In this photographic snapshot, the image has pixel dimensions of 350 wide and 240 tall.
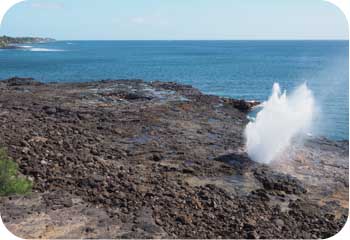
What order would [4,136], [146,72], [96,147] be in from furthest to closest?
[146,72]
[96,147]
[4,136]

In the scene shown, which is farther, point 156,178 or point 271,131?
point 271,131

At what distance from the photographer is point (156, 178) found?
14.9 m

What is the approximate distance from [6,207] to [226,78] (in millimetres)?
49361

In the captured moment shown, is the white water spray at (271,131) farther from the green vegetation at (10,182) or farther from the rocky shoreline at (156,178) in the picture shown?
the green vegetation at (10,182)

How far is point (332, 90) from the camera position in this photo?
45.5m

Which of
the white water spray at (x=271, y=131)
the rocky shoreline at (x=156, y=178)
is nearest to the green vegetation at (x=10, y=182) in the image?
the rocky shoreline at (x=156, y=178)

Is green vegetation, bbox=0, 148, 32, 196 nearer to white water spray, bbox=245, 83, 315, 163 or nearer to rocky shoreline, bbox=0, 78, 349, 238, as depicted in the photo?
rocky shoreline, bbox=0, 78, 349, 238

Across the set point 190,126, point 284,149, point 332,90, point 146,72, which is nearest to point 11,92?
point 190,126

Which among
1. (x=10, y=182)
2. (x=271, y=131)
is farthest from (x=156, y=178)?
(x=271, y=131)

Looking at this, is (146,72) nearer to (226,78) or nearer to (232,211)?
(226,78)

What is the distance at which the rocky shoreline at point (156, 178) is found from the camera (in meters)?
11.2

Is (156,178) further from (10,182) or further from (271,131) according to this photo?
(271,131)

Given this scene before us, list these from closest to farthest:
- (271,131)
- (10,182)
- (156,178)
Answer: (10,182) < (156,178) < (271,131)

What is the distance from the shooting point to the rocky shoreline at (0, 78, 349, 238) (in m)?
11.2
